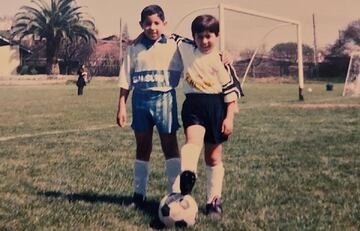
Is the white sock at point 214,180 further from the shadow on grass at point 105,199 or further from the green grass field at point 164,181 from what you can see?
the shadow on grass at point 105,199

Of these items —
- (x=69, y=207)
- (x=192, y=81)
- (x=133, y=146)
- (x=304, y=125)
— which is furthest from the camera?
(x=304, y=125)

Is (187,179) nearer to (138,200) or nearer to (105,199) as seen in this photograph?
(138,200)

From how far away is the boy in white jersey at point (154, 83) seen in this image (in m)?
4.48

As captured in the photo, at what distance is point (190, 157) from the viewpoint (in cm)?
406

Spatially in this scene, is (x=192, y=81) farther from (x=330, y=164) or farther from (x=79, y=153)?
(x=79, y=153)

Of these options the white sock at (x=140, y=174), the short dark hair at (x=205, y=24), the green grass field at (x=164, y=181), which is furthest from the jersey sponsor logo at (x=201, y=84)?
the green grass field at (x=164, y=181)

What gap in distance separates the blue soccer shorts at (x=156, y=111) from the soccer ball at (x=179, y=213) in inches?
27.7

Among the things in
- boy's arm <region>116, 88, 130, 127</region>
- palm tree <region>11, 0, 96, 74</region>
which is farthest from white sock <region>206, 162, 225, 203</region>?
palm tree <region>11, 0, 96, 74</region>

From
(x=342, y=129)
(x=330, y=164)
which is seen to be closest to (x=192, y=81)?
(x=330, y=164)

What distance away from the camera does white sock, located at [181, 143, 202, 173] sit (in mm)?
4016

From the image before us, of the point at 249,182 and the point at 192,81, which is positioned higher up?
the point at 192,81

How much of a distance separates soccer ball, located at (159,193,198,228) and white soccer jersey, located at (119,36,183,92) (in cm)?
101

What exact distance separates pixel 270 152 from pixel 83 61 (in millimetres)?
59806

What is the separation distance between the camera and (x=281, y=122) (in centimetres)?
1287
